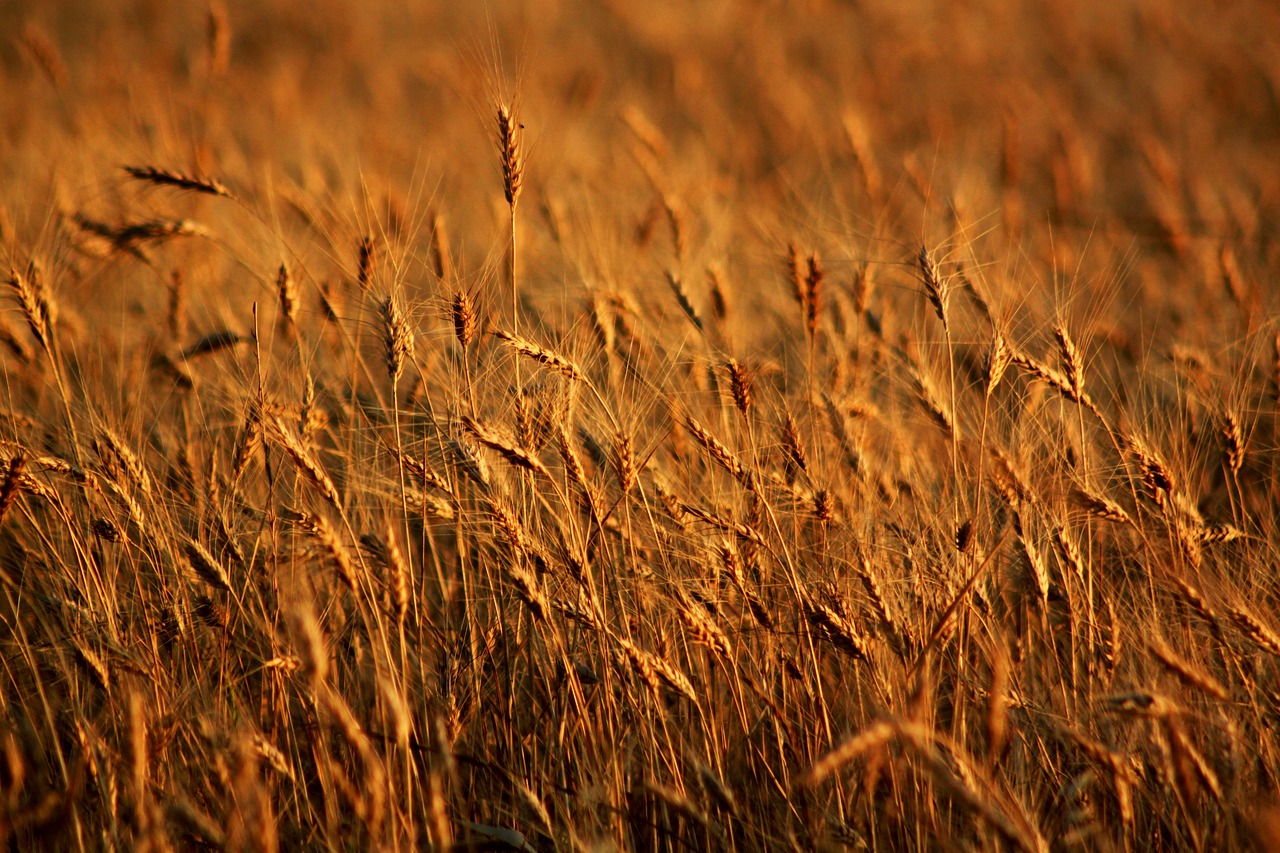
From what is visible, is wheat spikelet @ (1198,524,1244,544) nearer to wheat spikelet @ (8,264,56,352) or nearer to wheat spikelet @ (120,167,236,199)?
wheat spikelet @ (120,167,236,199)

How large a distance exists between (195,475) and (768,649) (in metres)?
1.61

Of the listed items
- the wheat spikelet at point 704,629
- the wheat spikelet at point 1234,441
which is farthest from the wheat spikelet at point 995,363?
the wheat spikelet at point 704,629

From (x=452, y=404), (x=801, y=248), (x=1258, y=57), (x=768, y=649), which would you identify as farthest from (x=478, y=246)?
(x=1258, y=57)

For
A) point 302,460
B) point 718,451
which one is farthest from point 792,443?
point 302,460

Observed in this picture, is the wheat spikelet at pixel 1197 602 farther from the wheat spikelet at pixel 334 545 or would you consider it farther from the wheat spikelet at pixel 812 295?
the wheat spikelet at pixel 334 545

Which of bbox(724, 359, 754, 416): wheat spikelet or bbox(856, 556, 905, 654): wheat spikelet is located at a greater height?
bbox(724, 359, 754, 416): wheat spikelet

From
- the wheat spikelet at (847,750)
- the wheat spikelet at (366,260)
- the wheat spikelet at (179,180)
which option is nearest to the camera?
the wheat spikelet at (847,750)

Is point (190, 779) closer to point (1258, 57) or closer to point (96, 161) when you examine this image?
point (96, 161)

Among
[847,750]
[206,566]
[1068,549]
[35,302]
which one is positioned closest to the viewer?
[847,750]

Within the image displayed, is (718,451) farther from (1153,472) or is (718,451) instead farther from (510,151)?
(1153,472)

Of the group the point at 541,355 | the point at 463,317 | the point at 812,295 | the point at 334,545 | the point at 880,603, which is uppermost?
the point at 812,295

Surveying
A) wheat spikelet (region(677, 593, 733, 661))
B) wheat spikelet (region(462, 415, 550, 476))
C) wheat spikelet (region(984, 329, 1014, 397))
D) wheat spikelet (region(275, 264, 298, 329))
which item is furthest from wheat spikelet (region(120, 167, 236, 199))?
wheat spikelet (region(984, 329, 1014, 397))

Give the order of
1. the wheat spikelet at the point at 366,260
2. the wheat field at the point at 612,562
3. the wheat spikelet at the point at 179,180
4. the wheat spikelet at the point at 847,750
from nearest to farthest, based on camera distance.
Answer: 1. the wheat spikelet at the point at 847,750
2. the wheat field at the point at 612,562
3. the wheat spikelet at the point at 366,260
4. the wheat spikelet at the point at 179,180

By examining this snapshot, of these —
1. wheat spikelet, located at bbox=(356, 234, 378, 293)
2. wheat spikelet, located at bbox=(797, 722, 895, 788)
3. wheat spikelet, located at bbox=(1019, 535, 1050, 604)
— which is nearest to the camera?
wheat spikelet, located at bbox=(797, 722, 895, 788)
